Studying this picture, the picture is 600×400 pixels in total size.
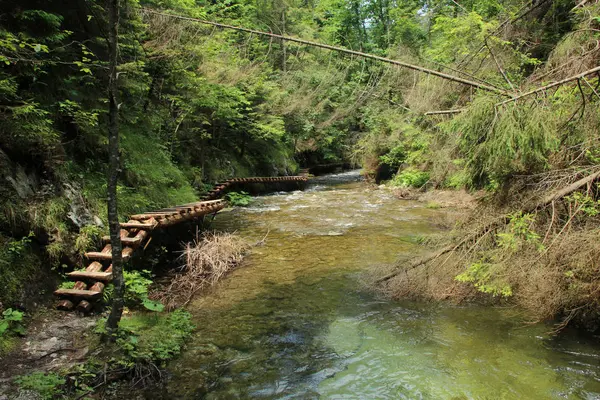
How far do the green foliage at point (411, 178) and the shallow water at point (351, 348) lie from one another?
1148 cm

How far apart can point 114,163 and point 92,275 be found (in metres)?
2.21

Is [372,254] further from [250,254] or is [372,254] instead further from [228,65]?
[228,65]

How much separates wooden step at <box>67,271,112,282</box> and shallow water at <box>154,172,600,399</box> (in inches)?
55.8

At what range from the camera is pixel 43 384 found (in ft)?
10.9

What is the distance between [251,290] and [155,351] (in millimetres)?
2438

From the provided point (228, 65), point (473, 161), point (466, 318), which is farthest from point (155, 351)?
point (228, 65)

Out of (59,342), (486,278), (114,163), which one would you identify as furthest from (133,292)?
(486,278)

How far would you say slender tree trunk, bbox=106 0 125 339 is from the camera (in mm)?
3793

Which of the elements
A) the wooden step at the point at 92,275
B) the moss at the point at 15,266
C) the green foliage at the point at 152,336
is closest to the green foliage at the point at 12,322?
the moss at the point at 15,266

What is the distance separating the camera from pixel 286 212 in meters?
14.2

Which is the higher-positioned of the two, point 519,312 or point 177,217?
point 177,217

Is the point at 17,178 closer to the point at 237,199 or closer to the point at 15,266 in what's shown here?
the point at 15,266

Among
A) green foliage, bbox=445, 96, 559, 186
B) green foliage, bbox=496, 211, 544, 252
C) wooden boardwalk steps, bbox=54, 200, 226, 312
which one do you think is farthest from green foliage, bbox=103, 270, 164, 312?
green foliage, bbox=445, 96, 559, 186

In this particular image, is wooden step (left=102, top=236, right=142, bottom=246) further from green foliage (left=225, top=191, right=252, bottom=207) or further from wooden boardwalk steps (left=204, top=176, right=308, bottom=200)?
green foliage (left=225, top=191, right=252, bottom=207)
